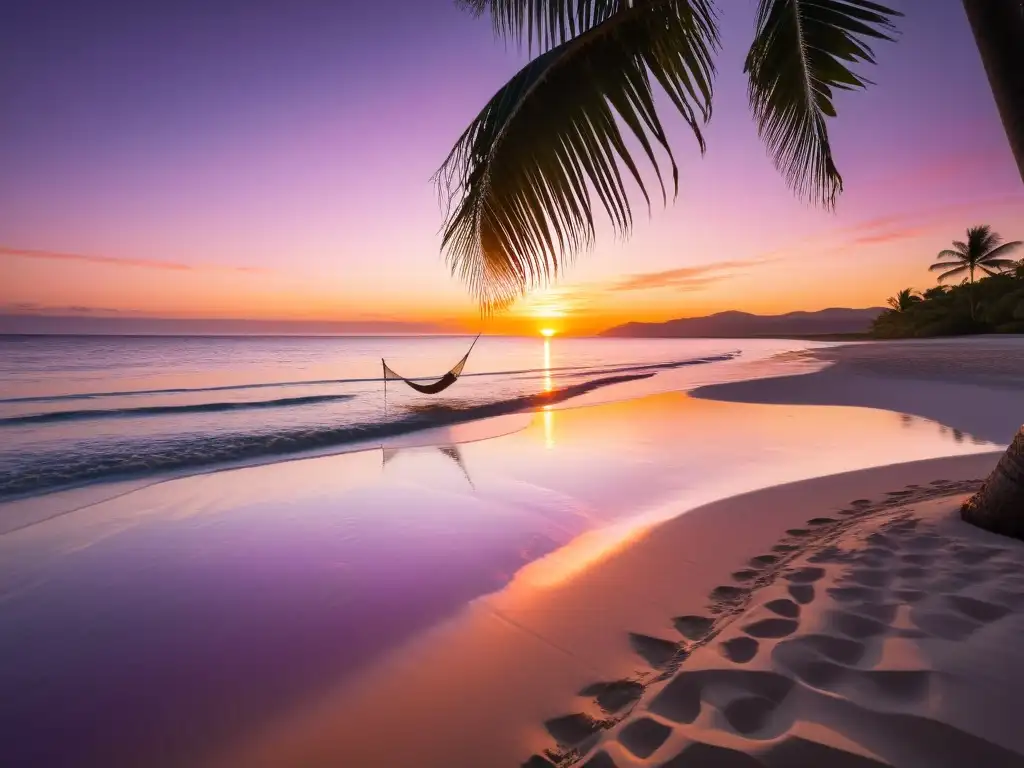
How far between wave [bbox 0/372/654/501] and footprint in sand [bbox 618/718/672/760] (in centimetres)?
663

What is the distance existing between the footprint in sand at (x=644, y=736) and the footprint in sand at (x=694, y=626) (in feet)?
2.32

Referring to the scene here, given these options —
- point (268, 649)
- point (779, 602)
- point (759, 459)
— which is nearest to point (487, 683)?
point (268, 649)

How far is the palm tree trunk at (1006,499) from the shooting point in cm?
246

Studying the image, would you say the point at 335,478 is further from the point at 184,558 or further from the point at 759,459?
the point at 759,459

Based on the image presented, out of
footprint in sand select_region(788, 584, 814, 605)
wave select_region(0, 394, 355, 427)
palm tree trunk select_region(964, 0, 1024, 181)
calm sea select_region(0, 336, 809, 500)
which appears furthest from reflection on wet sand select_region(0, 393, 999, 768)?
wave select_region(0, 394, 355, 427)

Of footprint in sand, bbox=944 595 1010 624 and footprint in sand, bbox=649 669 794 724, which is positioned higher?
footprint in sand, bbox=944 595 1010 624

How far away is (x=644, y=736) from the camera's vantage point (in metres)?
1.44

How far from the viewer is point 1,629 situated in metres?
2.62

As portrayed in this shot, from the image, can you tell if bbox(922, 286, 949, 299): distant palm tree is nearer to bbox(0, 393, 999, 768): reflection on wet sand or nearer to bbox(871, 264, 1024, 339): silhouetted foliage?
bbox(871, 264, 1024, 339): silhouetted foliage

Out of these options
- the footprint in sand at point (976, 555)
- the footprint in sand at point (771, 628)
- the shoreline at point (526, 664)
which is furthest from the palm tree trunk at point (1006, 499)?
the footprint in sand at point (771, 628)

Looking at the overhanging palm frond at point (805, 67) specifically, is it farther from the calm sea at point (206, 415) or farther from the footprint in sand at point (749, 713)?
the calm sea at point (206, 415)

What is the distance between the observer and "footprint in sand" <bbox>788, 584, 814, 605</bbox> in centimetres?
212

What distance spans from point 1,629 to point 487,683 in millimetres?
2681

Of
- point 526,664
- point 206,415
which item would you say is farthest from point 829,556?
point 206,415
